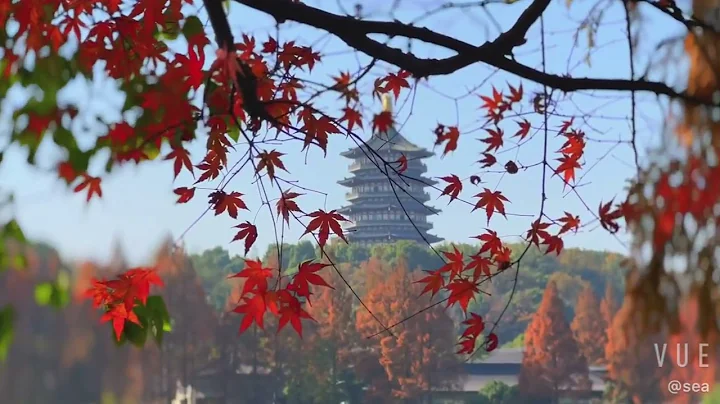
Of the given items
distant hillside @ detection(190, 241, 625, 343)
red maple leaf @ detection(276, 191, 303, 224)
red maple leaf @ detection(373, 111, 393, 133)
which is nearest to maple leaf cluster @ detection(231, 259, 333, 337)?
red maple leaf @ detection(276, 191, 303, 224)

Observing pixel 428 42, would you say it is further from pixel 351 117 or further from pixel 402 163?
pixel 351 117

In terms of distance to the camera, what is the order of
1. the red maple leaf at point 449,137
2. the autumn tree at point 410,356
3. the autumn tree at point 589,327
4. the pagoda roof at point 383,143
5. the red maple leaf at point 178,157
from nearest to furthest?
the red maple leaf at point 178,157, the pagoda roof at point 383,143, the red maple leaf at point 449,137, the autumn tree at point 410,356, the autumn tree at point 589,327

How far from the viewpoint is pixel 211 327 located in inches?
139

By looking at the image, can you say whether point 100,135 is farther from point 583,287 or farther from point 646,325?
point 583,287

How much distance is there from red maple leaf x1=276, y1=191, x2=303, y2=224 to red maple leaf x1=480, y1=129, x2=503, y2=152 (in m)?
0.52

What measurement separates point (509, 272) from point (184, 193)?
6.68 feet

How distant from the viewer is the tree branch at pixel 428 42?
2.80 ft

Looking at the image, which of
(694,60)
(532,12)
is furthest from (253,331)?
(694,60)

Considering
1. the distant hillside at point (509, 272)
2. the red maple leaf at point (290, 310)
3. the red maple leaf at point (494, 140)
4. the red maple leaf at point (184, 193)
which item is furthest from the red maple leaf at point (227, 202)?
the distant hillside at point (509, 272)

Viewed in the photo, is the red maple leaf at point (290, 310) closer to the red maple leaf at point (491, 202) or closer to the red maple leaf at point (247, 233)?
the red maple leaf at point (247, 233)

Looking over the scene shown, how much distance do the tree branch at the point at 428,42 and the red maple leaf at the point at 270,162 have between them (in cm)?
25

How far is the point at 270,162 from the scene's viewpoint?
1.17 m

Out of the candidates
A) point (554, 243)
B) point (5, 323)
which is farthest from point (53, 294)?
point (554, 243)

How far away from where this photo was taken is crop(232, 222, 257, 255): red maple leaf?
3.81 ft
